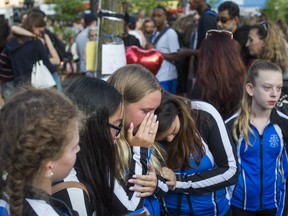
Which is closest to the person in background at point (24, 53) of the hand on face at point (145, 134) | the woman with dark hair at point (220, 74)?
the woman with dark hair at point (220, 74)

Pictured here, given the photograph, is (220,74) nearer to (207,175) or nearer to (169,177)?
(207,175)

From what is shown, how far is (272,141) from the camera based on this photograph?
3.56 m

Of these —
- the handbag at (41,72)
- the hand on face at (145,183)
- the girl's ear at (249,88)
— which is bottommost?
the handbag at (41,72)

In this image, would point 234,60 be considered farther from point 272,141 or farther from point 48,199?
point 48,199

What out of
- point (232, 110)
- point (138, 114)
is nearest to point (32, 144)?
point (138, 114)

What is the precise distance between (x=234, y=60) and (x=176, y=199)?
1633mm

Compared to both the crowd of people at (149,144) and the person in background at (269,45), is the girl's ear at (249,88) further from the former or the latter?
the person in background at (269,45)

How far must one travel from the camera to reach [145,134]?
8.77 feet

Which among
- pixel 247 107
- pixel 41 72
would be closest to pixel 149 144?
pixel 247 107

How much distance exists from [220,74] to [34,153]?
2648 millimetres

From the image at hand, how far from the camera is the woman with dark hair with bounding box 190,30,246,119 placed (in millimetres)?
4145

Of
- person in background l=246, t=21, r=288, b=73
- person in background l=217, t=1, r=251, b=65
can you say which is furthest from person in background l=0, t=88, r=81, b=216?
person in background l=217, t=1, r=251, b=65

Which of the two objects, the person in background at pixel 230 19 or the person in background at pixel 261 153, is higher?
the person in background at pixel 230 19

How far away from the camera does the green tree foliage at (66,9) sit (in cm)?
2870
